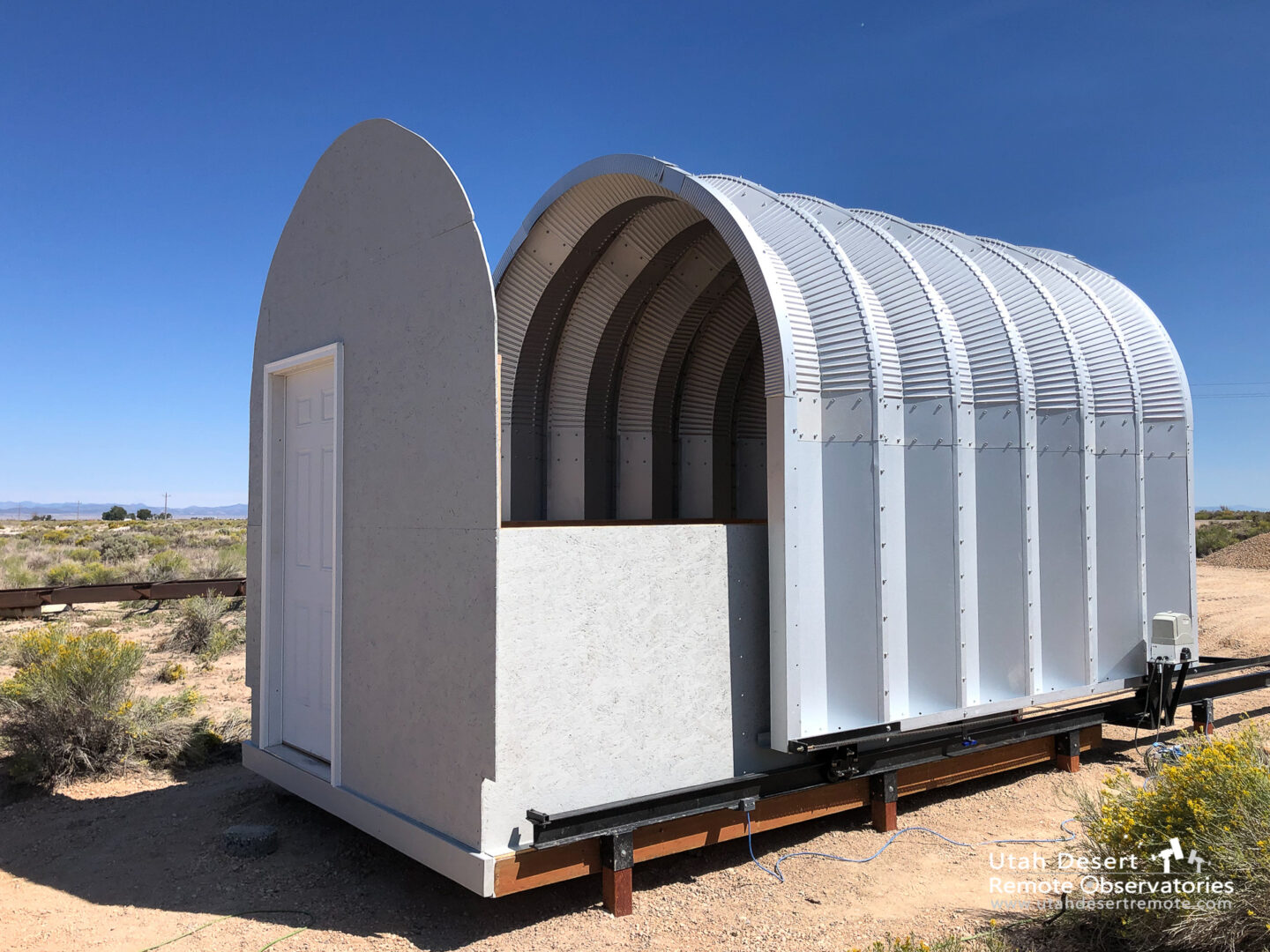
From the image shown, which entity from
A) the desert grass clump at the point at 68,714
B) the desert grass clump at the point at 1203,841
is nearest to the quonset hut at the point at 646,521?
the desert grass clump at the point at 1203,841

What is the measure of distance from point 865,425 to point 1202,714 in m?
5.54

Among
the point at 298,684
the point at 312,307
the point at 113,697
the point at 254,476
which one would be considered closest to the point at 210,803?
the point at 298,684

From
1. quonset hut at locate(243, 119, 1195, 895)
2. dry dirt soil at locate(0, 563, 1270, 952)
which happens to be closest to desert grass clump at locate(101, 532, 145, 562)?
dry dirt soil at locate(0, 563, 1270, 952)

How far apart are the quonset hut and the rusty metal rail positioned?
1057cm

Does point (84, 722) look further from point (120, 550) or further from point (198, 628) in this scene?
point (120, 550)

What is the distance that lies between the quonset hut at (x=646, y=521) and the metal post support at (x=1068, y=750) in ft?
2.04

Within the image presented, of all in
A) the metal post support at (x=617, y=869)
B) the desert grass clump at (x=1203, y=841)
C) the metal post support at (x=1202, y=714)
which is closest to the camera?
the desert grass clump at (x=1203, y=841)

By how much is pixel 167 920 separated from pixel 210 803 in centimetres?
219

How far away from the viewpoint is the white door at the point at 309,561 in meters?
6.48

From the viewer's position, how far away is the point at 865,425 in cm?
593

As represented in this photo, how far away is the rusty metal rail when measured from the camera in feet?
51.5

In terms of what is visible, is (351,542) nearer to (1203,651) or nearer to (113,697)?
(113,697)

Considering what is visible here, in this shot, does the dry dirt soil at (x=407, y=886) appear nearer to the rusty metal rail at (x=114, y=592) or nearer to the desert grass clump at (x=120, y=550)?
the rusty metal rail at (x=114, y=592)

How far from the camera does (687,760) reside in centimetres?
543
